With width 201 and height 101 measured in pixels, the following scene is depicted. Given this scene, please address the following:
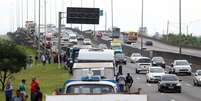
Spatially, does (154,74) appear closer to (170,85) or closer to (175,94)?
(170,85)

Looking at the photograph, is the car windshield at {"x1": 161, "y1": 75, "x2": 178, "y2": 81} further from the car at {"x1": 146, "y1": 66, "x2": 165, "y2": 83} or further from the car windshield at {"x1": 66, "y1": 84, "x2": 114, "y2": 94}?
the car windshield at {"x1": 66, "y1": 84, "x2": 114, "y2": 94}

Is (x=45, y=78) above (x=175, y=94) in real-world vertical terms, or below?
above

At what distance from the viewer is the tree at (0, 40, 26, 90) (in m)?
44.9

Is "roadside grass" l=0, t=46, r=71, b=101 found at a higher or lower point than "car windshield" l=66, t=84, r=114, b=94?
lower

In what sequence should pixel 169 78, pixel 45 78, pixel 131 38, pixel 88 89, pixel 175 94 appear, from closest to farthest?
pixel 88 89 < pixel 175 94 < pixel 169 78 < pixel 45 78 < pixel 131 38

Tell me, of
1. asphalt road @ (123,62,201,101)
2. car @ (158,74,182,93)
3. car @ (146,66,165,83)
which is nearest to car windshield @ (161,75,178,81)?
car @ (158,74,182,93)

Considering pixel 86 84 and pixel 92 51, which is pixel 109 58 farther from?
pixel 86 84

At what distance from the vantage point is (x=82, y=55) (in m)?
35.4

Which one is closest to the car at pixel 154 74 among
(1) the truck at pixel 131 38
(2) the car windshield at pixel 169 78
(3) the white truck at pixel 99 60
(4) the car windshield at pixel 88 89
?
Answer: (2) the car windshield at pixel 169 78

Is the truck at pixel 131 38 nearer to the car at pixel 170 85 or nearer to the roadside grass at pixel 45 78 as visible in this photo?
the roadside grass at pixel 45 78

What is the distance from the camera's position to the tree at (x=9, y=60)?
4488 cm

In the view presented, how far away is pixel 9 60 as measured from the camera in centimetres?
4541

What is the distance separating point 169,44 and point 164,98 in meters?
113

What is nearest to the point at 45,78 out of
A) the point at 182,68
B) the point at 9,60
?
the point at 9,60
